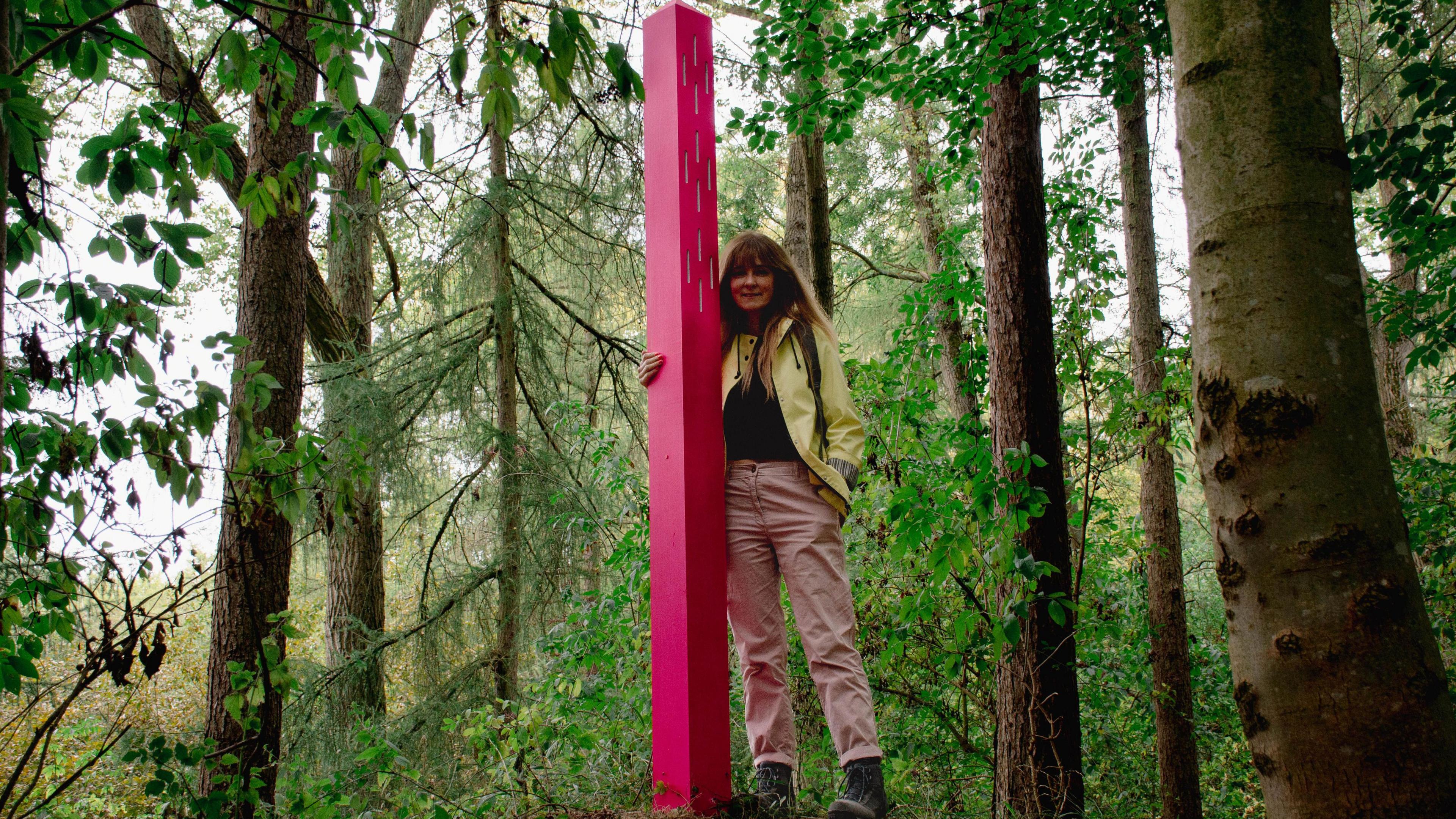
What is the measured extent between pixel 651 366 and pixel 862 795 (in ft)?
4.98

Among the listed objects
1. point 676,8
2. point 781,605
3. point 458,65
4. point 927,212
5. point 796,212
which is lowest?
point 781,605

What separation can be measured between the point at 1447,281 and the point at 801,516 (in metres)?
3.76

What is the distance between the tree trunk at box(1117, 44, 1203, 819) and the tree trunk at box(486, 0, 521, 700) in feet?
14.4

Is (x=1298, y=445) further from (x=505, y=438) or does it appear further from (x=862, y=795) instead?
(x=505, y=438)

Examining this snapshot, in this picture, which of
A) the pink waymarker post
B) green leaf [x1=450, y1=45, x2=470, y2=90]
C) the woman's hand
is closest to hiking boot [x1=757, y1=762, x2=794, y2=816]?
the pink waymarker post

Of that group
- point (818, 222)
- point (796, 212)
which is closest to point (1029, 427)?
point (818, 222)

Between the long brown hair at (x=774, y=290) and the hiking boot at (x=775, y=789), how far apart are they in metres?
1.40

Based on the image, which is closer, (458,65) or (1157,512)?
(458,65)

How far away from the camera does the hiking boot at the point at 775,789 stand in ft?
8.82

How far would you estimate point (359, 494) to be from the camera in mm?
5645

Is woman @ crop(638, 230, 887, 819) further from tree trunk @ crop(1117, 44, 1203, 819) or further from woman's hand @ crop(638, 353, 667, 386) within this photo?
tree trunk @ crop(1117, 44, 1203, 819)

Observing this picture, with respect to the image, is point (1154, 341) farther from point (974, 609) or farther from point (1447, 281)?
point (974, 609)

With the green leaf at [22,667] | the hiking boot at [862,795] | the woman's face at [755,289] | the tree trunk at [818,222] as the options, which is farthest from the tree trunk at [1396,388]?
the green leaf at [22,667]

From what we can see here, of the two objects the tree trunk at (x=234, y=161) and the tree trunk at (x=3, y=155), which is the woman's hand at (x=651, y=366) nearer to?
the tree trunk at (x=234, y=161)
